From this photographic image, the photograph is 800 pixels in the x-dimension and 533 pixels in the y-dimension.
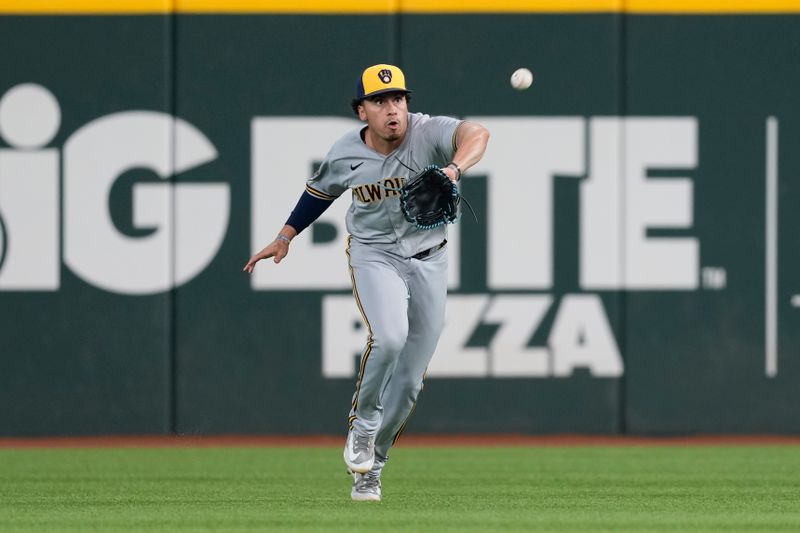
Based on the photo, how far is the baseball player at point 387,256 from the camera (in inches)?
255

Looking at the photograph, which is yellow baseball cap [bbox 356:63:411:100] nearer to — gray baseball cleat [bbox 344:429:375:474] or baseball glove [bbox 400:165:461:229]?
baseball glove [bbox 400:165:461:229]

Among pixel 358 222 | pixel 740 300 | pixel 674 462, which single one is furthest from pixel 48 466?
pixel 740 300

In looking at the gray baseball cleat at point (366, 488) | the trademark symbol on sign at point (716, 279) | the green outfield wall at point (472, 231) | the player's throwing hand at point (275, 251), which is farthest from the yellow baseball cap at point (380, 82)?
Result: the trademark symbol on sign at point (716, 279)

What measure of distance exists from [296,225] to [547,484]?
1773mm

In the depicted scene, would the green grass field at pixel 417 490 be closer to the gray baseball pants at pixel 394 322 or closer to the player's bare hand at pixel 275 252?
the gray baseball pants at pixel 394 322

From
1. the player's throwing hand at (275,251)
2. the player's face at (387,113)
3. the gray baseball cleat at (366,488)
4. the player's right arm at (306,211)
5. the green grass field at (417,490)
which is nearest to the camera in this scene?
the green grass field at (417,490)

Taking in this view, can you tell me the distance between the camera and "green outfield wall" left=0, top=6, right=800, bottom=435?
1024cm

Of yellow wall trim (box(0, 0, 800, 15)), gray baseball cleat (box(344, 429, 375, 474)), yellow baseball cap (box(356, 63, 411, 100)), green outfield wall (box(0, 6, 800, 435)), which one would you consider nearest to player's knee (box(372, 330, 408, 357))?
gray baseball cleat (box(344, 429, 375, 474))

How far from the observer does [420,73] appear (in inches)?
405

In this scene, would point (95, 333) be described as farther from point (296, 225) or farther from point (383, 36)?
point (296, 225)

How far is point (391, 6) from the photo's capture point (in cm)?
1023

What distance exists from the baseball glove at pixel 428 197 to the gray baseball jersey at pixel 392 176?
0.68 feet

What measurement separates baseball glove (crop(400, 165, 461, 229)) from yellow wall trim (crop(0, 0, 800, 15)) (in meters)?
4.05

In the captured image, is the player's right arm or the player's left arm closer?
the player's left arm
